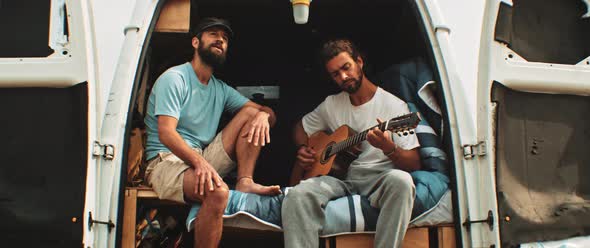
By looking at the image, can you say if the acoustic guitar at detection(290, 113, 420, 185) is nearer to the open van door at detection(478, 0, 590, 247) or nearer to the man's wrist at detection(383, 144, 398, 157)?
the man's wrist at detection(383, 144, 398, 157)

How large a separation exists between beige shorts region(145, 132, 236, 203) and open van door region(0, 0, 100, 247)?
605 millimetres

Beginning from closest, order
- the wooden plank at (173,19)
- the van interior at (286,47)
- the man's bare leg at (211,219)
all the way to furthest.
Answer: the man's bare leg at (211,219) → the wooden plank at (173,19) → the van interior at (286,47)

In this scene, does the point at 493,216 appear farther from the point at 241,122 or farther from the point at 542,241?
the point at 241,122

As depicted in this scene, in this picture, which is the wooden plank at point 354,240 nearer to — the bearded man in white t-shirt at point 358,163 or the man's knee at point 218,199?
the bearded man in white t-shirt at point 358,163

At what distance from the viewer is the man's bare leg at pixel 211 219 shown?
3.74m

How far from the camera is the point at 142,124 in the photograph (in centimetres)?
444

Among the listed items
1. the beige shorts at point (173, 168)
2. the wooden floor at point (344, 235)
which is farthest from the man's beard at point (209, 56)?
the wooden floor at point (344, 235)

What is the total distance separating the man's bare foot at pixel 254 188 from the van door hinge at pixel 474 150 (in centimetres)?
96

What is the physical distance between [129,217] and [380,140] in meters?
1.40

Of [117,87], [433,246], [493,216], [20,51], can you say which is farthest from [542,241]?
[20,51]

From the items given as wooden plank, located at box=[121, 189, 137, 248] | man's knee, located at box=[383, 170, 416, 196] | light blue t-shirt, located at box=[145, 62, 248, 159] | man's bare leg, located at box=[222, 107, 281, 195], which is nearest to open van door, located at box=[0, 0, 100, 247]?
wooden plank, located at box=[121, 189, 137, 248]

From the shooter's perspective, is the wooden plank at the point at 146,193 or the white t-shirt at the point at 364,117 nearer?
the wooden plank at the point at 146,193

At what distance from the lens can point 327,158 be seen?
458 centimetres

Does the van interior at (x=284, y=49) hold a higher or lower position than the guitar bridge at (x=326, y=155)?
higher
